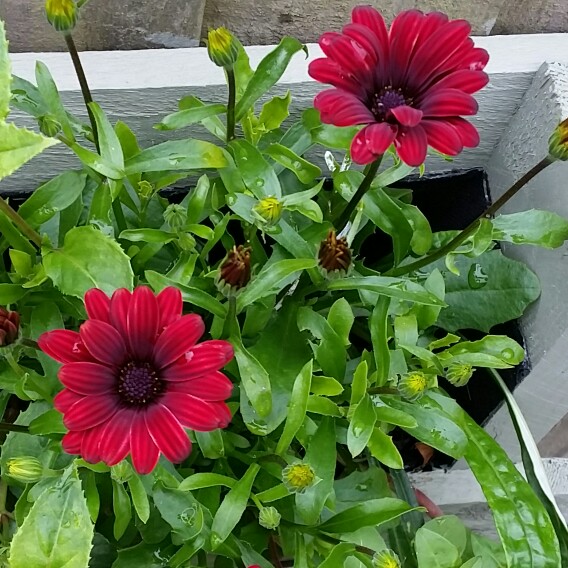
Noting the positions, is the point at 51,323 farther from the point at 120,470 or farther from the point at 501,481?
the point at 501,481

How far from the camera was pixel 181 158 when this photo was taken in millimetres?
476

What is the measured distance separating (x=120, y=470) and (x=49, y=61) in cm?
35

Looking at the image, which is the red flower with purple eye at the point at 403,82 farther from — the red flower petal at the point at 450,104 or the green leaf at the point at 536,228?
the green leaf at the point at 536,228

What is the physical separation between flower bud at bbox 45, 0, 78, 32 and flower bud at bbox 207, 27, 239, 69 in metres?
0.09

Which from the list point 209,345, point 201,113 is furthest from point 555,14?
point 209,345

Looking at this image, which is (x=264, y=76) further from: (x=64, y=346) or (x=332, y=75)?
(x=64, y=346)

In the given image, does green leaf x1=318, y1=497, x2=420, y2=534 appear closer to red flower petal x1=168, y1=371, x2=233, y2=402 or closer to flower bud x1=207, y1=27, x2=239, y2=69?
red flower petal x1=168, y1=371, x2=233, y2=402

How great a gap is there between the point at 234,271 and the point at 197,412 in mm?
84

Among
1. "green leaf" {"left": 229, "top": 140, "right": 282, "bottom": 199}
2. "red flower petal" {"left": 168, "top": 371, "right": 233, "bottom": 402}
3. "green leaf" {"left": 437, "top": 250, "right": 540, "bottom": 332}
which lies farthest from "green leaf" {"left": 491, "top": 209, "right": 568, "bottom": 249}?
"red flower petal" {"left": 168, "top": 371, "right": 233, "bottom": 402}

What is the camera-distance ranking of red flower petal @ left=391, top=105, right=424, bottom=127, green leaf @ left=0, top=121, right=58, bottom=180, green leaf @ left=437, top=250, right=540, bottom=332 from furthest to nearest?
green leaf @ left=437, top=250, right=540, bottom=332 → red flower petal @ left=391, top=105, right=424, bottom=127 → green leaf @ left=0, top=121, right=58, bottom=180

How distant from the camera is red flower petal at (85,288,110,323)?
0.36m

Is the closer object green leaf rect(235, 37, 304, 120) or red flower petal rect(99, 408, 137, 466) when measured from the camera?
red flower petal rect(99, 408, 137, 466)

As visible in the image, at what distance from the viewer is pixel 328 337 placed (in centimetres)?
49

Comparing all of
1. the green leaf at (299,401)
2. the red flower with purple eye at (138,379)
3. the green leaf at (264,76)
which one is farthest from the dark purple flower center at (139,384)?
the green leaf at (264,76)
